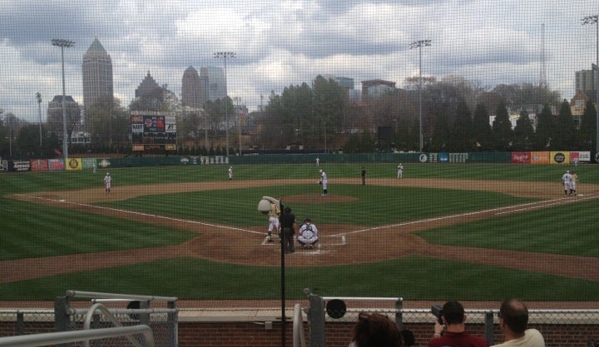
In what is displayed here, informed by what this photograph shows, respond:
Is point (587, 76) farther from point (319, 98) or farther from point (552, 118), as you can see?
point (319, 98)

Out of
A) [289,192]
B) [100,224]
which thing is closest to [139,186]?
[289,192]

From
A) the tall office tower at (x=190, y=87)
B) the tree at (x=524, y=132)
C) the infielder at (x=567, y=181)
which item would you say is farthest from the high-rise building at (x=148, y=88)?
the infielder at (x=567, y=181)

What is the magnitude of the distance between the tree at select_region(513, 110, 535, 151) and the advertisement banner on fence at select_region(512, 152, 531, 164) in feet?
29.3

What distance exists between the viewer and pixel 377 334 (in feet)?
7.59

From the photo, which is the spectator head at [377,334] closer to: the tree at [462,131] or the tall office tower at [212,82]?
the tall office tower at [212,82]

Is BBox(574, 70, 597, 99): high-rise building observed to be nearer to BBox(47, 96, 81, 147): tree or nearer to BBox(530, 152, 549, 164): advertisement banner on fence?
BBox(530, 152, 549, 164): advertisement banner on fence

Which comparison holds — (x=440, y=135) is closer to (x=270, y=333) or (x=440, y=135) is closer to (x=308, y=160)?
(x=308, y=160)

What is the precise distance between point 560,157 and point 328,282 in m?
27.9

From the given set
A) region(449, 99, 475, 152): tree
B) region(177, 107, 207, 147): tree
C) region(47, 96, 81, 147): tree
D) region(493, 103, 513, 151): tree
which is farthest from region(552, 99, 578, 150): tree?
region(47, 96, 81, 147): tree

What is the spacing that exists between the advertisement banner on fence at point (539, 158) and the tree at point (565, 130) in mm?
7245

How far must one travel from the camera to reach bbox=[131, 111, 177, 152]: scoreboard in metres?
17.5

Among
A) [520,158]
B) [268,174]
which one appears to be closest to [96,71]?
[268,174]

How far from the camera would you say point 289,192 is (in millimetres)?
24906

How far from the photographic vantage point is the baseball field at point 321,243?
9.44 metres
